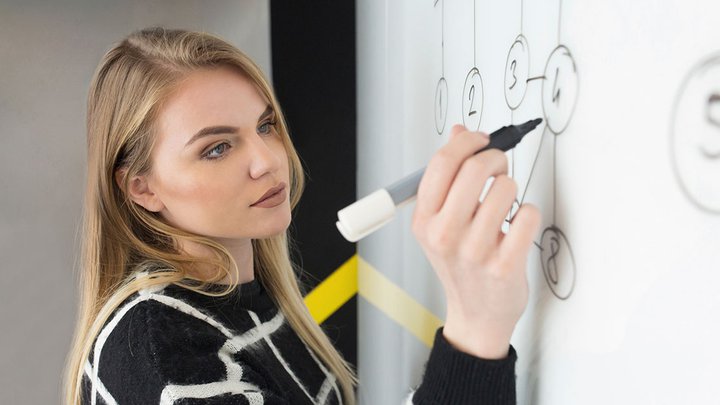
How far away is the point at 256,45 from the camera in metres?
0.86

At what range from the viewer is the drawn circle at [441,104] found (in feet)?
1.81

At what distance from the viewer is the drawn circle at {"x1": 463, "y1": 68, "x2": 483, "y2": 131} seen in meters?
0.47

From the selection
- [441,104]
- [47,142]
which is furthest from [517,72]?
[47,142]

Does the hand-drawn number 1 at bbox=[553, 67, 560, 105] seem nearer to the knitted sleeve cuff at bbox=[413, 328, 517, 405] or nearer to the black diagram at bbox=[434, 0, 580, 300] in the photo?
the black diagram at bbox=[434, 0, 580, 300]

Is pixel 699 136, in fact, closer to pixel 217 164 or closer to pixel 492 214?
pixel 492 214

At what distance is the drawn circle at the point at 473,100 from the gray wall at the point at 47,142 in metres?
0.43

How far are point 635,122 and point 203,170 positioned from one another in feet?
1.29

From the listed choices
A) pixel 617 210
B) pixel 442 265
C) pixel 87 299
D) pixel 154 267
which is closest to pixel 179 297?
pixel 154 267

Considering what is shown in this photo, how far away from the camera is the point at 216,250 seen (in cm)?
63

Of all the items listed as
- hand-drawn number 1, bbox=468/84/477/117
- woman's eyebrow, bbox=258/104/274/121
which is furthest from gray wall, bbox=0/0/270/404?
hand-drawn number 1, bbox=468/84/477/117

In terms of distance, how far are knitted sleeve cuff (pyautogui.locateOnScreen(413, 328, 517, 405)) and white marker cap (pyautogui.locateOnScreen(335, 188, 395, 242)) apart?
0.31 ft

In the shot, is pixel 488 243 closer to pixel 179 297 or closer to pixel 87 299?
pixel 179 297

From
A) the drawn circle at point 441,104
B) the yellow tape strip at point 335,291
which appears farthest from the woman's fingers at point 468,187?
the yellow tape strip at point 335,291

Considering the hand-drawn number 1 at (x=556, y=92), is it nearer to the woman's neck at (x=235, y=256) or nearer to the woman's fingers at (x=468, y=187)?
the woman's fingers at (x=468, y=187)
